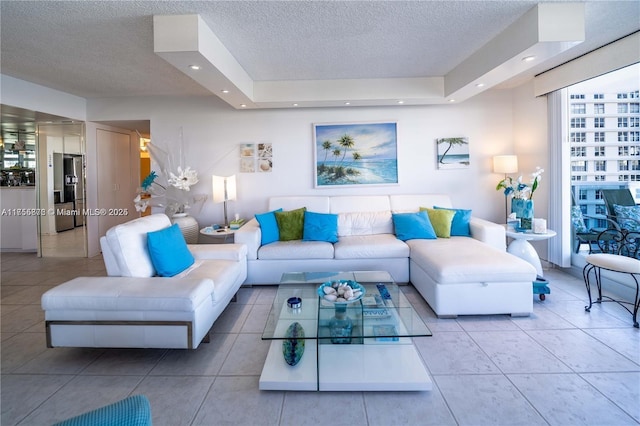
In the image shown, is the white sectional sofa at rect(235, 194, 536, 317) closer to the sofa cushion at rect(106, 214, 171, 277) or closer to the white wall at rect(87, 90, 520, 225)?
the white wall at rect(87, 90, 520, 225)

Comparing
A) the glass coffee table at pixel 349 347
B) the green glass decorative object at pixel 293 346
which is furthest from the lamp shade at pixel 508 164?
the green glass decorative object at pixel 293 346

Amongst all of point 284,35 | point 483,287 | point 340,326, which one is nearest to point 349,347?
point 340,326

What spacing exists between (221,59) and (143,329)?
7.95ft

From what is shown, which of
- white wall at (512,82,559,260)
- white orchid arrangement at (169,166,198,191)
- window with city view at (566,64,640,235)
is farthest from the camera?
white orchid arrangement at (169,166,198,191)

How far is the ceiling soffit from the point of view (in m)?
2.49

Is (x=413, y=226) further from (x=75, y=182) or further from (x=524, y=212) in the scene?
(x=75, y=182)

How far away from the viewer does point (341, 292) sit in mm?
2355

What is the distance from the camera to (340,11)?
2504mm

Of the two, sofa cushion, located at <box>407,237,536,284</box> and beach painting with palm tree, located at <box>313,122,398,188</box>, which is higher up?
beach painting with palm tree, located at <box>313,122,398,188</box>

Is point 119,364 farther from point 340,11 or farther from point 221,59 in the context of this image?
point 340,11

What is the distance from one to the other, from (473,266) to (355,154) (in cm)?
251

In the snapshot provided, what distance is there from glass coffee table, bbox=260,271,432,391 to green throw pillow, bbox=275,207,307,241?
153 cm

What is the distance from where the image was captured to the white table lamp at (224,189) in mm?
4223

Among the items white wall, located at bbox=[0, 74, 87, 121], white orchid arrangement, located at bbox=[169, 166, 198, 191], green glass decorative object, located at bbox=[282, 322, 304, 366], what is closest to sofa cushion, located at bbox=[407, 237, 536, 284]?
green glass decorative object, located at bbox=[282, 322, 304, 366]
